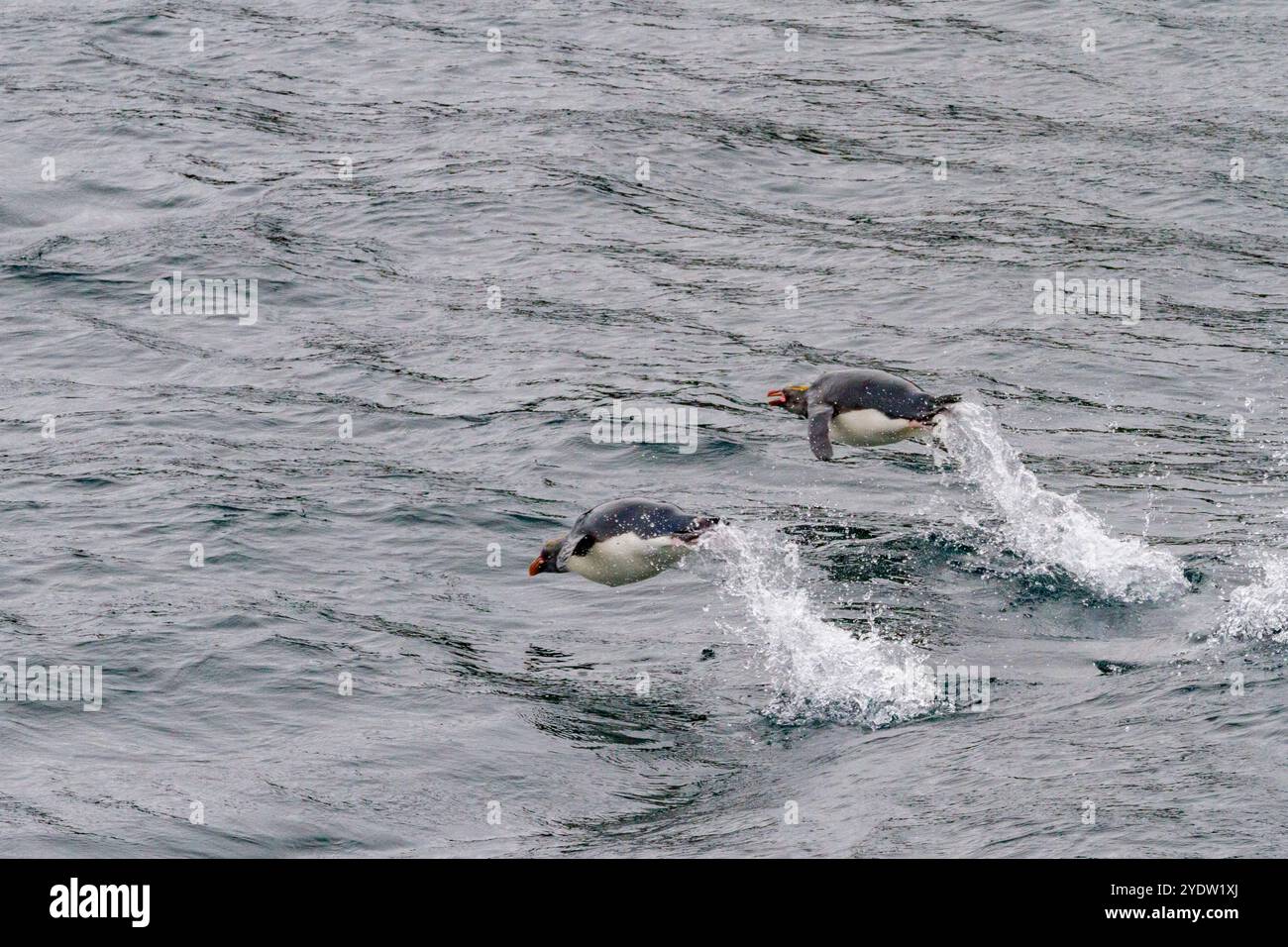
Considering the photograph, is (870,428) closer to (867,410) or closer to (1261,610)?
(867,410)

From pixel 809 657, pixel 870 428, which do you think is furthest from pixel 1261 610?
pixel 870 428

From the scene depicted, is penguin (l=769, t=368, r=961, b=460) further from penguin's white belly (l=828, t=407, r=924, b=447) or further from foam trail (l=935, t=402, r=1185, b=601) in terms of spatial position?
foam trail (l=935, t=402, r=1185, b=601)

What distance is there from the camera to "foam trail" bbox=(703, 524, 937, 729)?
1152 cm

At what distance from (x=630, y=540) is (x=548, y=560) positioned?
89 centimetres

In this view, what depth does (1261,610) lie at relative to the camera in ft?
39.0

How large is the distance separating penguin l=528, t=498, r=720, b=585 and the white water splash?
346 centimetres

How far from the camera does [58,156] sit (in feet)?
84.0

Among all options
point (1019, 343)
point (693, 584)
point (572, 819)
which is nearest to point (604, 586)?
point (693, 584)

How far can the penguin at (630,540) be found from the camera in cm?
1247

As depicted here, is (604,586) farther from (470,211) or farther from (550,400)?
(470,211)

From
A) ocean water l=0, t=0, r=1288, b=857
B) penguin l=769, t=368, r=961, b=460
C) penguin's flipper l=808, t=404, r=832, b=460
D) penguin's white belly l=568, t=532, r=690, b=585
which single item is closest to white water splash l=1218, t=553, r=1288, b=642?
ocean water l=0, t=0, r=1288, b=857

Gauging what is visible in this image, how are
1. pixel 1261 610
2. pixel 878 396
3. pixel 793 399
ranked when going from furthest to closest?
1. pixel 793 399
2. pixel 878 396
3. pixel 1261 610

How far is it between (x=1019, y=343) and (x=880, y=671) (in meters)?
8.13

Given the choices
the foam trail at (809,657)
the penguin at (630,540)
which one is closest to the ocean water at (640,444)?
the foam trail at (809,657)
